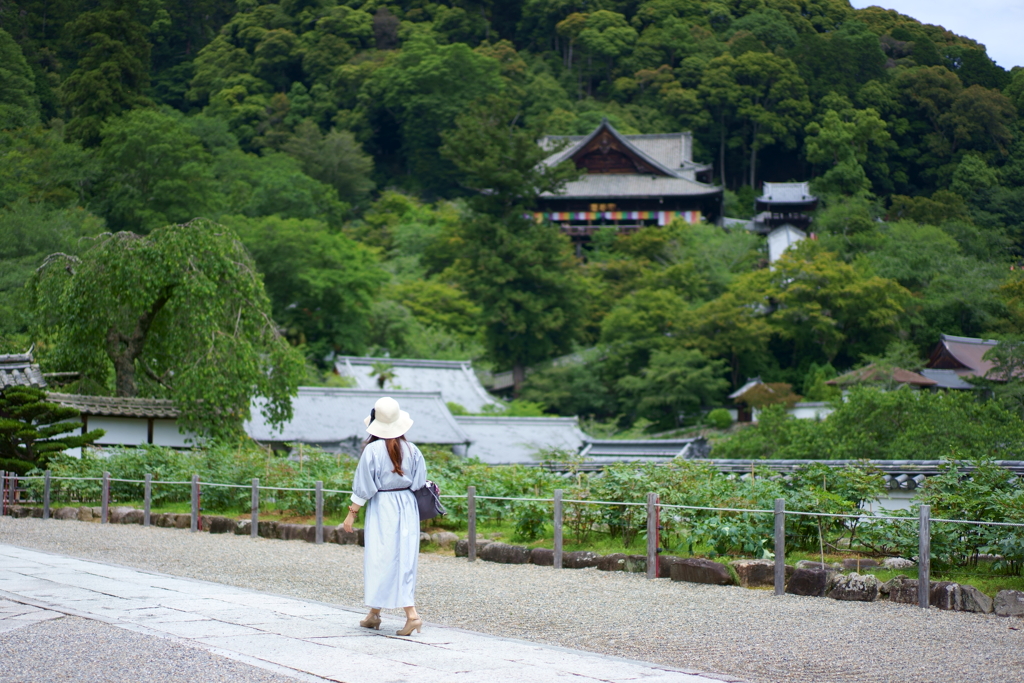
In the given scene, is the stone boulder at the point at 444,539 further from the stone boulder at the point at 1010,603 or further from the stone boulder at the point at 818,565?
the stone boulder at the point at 1010,603

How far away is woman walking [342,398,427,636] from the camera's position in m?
5.22

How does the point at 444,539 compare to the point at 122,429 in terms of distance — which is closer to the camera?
the point at 444,539

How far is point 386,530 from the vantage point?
5.26m

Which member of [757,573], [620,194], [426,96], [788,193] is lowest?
[757,573]

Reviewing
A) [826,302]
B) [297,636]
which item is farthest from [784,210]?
[297,636]

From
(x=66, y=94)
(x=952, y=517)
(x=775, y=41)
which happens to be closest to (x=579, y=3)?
(x=775, y=41)

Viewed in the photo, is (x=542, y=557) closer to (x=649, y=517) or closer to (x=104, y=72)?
(x=649, y=517)

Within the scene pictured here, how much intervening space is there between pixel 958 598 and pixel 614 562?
287 centimetres

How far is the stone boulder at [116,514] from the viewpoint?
12914 mm

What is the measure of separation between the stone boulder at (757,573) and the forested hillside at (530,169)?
13.2 meters

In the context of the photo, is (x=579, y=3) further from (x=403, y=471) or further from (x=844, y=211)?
(x=403, y=471)

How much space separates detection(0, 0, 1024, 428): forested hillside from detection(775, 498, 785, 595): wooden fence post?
44.3 feet

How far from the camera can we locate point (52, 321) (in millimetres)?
16703

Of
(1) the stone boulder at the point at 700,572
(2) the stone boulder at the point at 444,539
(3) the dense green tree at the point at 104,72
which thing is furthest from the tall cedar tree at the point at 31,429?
(3) the dense green tree at the point at 104,72
